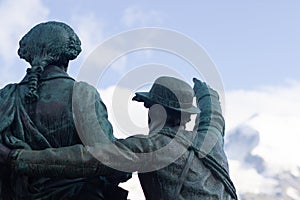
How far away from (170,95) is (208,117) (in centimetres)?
73

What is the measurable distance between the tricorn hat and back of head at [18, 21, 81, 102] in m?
0.80

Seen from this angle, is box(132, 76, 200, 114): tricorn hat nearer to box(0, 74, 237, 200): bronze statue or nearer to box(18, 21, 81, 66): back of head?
box(0, 74, 237, 200): bronze statue

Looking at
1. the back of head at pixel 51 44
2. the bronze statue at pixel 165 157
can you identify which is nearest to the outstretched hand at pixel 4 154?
the bronze statue at pixel 165 157

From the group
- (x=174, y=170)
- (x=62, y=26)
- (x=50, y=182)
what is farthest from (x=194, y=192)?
(x=62, y=26)

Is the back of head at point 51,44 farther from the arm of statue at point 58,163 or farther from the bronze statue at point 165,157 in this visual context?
the arm of statue at point 58,163

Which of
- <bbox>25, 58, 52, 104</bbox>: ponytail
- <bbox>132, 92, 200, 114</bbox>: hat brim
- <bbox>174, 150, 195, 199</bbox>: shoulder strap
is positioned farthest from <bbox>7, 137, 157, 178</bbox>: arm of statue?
<bbox>132, 92, 200, 114</bbox>: hat brim

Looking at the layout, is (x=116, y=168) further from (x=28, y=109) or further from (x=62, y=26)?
(x=62, y=26)

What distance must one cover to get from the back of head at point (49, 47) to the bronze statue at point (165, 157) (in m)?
0.81

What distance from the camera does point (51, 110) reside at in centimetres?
730

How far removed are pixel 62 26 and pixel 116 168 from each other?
1617 millimetres

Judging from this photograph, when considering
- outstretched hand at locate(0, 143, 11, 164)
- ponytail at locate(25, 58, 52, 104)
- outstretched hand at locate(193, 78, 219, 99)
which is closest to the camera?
outstretched hand at locate(0, 143, 11, 164)

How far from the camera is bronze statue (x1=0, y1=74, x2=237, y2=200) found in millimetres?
6918

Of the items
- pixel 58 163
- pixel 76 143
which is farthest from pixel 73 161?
pixel 76 143

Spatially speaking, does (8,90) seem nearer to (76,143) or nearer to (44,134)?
(44,134)
